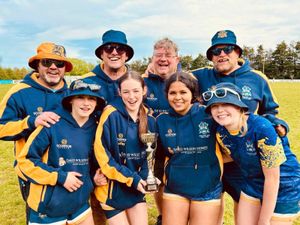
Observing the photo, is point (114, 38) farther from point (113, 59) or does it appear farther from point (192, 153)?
point (192, 153)

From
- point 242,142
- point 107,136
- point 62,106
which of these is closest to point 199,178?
point 242,142

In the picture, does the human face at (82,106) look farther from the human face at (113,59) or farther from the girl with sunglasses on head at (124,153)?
the human face at (113,59)

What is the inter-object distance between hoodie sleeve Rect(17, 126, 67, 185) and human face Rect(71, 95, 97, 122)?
0.41 metres

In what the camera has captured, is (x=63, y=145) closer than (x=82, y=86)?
Yes

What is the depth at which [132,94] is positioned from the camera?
3.92 meters

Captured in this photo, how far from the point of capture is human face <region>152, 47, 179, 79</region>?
4.88m

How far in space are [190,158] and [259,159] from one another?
82 centimetres

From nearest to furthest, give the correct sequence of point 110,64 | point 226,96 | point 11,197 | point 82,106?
point 226,96 < point 82,106 < point 110,64 < point 11,197

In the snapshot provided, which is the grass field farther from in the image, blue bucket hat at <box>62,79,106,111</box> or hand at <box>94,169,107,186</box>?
blue bucket hat at <box>62,79,106,111</box>

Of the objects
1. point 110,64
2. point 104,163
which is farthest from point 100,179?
point 110,64

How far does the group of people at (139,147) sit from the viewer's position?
3.55 m

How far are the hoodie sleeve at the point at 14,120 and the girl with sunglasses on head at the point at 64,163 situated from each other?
356 mm

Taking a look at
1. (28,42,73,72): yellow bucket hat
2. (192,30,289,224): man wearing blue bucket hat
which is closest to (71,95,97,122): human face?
(28,42,73,72): yellow bucket hat

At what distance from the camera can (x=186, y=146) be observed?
392cm
